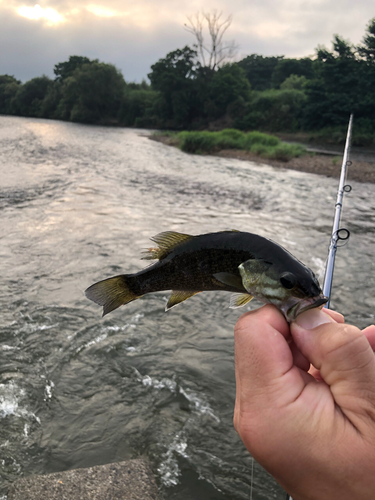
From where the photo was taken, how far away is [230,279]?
1663 mm

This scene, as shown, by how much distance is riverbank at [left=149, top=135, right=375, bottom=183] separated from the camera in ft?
80.9

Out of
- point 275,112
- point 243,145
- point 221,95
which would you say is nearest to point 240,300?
point 243,145

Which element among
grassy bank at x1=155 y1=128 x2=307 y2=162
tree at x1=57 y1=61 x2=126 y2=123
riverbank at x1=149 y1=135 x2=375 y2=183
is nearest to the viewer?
riverbank at x1=149 y1=135 x2=375 y2=183

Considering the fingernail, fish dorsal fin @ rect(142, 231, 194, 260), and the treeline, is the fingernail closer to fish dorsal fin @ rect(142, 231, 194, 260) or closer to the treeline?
fish dorsal fin @ rect(142, 231, 194, 260)

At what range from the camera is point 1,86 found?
102m

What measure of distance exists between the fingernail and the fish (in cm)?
3

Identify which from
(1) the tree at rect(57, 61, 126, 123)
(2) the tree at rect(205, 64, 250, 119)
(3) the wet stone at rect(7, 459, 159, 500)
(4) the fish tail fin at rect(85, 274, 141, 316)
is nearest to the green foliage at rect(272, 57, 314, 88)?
(2) the tree at rect(205, 64, 250, 119)

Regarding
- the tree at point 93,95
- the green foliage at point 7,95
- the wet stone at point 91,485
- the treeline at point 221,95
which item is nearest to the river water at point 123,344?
the wet stone at point 91,485

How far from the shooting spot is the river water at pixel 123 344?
403 cm

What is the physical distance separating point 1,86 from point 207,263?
122m

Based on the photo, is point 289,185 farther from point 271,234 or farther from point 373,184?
point 271,234

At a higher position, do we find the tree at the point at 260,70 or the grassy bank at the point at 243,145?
the tree at the point at 260,70

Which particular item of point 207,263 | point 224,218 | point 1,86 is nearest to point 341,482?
point 207,263

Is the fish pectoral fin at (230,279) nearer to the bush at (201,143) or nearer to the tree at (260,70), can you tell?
the bush at (201,143)
